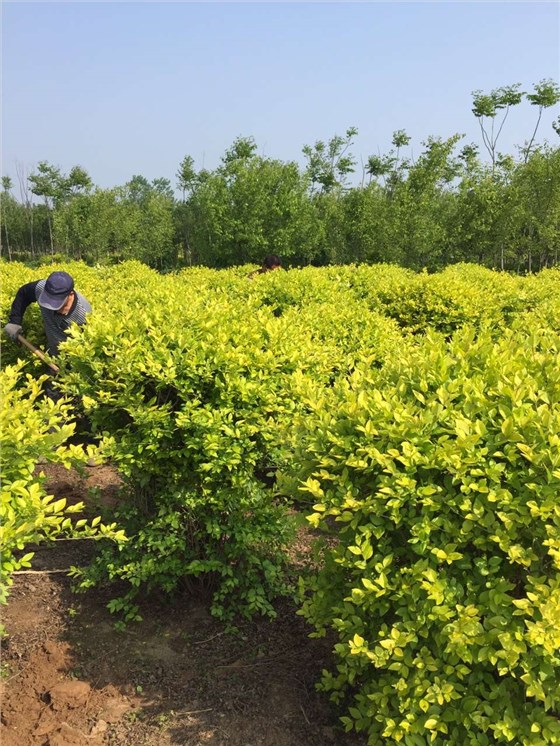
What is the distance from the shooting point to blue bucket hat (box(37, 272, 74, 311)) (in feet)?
15.6

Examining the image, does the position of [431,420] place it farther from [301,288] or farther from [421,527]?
[301,288]

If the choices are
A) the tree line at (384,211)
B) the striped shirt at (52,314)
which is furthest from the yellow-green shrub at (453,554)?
the tree line at (384,211)

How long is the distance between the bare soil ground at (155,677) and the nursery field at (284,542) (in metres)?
0.01

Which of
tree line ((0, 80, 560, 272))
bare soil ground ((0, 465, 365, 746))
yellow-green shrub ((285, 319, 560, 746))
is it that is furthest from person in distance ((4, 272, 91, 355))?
tree line ((0, 80, 560, 272))

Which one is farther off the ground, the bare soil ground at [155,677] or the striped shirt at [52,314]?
the striped shirt at [52,314]

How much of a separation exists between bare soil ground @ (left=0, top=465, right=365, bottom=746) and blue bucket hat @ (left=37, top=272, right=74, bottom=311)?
2407mm

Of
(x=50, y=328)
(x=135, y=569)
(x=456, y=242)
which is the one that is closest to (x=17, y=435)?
(x=135, y=569)

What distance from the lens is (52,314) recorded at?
5070mm

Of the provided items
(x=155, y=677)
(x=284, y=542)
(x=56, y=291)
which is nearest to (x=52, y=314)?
(x=56, y=291)

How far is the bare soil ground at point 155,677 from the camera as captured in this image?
2307 millimetres

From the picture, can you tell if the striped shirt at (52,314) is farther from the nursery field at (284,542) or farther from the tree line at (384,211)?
the tree line at (384,211)

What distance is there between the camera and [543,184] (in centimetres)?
2144

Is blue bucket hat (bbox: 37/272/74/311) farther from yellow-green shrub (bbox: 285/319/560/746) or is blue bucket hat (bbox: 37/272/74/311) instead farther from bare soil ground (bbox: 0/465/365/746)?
yellow-green shrub (bbox: 285/319/560/746)

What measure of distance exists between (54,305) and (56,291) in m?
0.13
